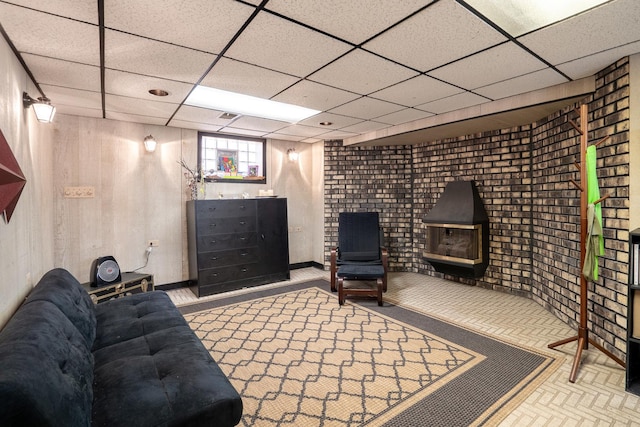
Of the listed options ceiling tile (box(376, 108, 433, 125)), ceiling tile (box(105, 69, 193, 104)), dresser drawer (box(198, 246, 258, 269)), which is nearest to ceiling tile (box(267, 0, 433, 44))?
ceiling tile (box(105, 69, 193, 104))

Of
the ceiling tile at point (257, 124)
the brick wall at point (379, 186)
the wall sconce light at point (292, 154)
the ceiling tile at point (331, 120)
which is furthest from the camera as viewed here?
the wall sconce light at point (292, 154)

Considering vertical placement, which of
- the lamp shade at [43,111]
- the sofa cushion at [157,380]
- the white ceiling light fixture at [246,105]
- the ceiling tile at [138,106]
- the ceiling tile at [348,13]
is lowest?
the sofa cushion at [157,380]

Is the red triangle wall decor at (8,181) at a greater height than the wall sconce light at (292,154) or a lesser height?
lesser

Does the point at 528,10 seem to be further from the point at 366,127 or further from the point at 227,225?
the point at 227,225

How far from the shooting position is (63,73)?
2682 mm

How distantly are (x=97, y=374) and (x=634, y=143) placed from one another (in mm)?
3983

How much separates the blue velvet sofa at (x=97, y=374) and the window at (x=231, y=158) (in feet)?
10.4

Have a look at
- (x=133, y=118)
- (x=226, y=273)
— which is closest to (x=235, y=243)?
(x=226, y=273)

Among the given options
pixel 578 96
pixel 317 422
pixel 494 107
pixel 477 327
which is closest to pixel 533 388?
pixel 477 327

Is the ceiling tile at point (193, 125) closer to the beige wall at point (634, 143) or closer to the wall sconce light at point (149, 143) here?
the wall sconce light at point (149, 143)

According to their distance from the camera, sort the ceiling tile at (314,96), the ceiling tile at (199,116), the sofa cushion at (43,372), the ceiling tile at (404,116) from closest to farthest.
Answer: the sofa cushion at (43,372) < the ceiling tile at (314,96) < the ceiling tile at (199,116) < the ceiling tile at (404,116)

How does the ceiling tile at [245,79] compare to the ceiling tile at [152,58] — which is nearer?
the ceiling tile at [152,58]

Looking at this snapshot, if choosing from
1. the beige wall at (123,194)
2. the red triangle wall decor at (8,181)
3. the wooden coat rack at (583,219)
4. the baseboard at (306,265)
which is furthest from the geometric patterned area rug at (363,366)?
the baseboard at (306,265)

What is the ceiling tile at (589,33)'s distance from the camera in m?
1.86
